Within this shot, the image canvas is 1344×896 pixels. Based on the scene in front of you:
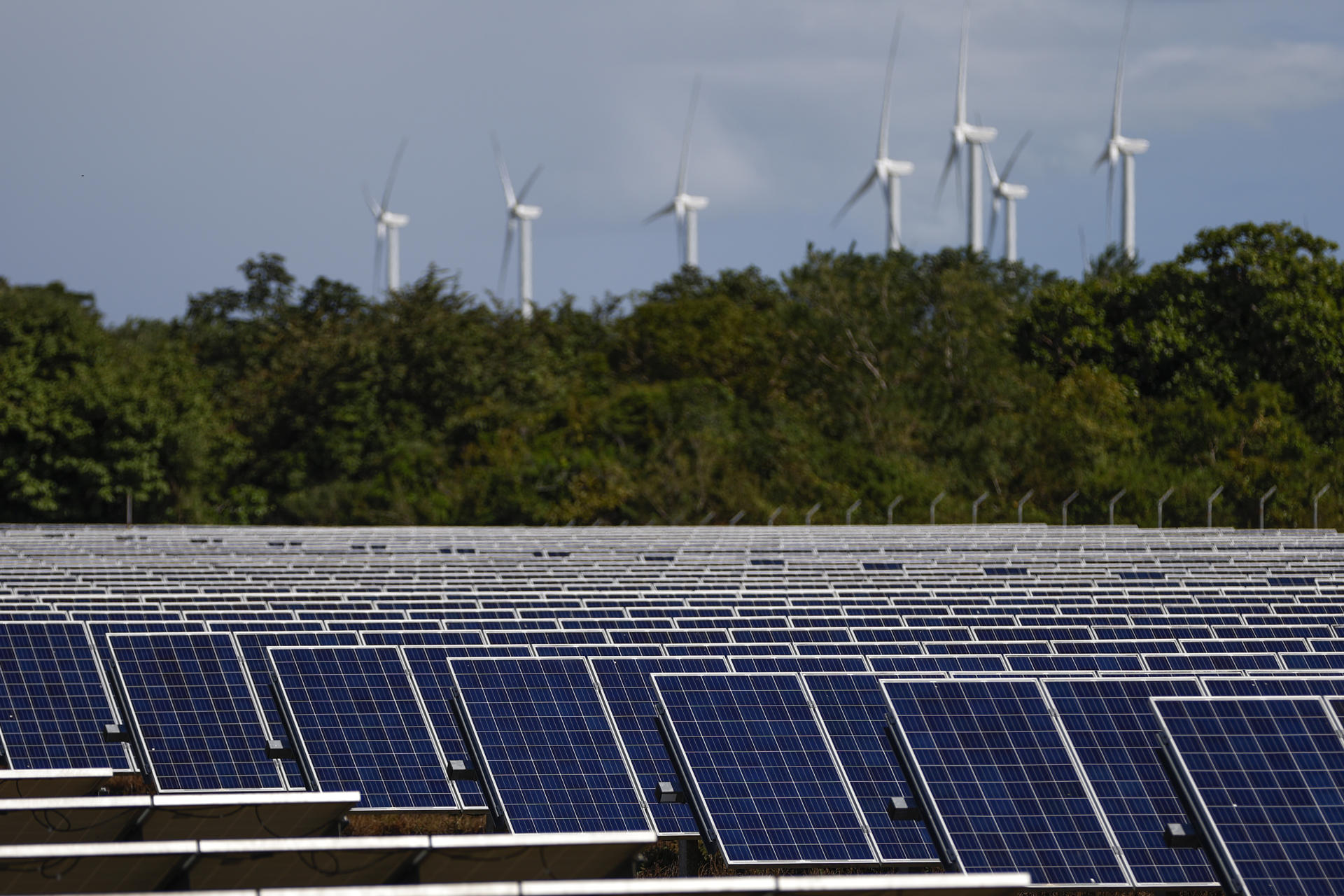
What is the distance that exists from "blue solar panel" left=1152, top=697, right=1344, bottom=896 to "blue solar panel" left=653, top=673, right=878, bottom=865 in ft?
8.38

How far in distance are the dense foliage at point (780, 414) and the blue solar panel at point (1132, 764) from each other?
41625mm

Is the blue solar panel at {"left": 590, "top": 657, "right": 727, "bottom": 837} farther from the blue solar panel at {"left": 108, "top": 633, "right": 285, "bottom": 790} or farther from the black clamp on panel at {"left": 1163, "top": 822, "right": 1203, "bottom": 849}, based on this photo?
the black clamp on panel at {"left": 1163, "top": 822, "right": 1203, "bottom": 849}

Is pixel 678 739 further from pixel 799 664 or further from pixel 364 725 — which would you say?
pixel 364 725

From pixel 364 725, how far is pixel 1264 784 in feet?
24.7

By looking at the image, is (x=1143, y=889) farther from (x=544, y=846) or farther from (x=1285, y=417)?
(x=1285, y=417)

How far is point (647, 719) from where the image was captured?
1234cm

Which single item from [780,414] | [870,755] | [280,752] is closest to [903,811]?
[870,755]

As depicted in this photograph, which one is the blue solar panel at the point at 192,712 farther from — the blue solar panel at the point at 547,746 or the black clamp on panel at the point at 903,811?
the black clamp on panel at the point at 903,811

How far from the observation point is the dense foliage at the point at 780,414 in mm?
53750

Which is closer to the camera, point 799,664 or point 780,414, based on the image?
point 799,664

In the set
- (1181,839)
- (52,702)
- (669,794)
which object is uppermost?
(1181,839)

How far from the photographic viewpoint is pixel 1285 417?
5366cm

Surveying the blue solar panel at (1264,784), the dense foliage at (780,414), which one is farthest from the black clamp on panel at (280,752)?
the dense foliage at (780,414)

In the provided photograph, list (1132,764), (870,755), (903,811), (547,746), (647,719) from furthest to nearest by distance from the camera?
(647,719) < (547,746) < (870,755) < (903,811) < (1132,764)
